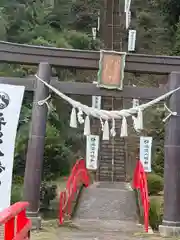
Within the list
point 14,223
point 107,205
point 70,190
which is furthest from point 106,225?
point 14,223

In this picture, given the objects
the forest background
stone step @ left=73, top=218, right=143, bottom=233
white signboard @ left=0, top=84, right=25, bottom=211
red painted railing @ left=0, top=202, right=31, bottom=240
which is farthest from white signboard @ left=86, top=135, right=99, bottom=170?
red painted railing @ left=0, top=202, right=31, bottom=240

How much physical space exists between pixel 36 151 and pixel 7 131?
804 mm

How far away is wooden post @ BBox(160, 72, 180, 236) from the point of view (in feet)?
29.6

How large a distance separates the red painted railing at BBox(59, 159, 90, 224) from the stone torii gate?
4.60 ft

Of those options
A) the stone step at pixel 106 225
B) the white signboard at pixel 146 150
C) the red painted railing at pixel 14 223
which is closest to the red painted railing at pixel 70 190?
the stone step at pixel 106 225

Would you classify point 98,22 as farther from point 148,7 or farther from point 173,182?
point 173,182

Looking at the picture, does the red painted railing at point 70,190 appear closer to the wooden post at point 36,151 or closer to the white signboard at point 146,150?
the wooden post at point 36,151

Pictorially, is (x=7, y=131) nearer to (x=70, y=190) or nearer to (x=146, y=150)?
(x=70, y=190)

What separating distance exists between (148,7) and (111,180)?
1540cm

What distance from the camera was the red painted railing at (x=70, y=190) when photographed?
10.3 meters

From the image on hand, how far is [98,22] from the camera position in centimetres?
2838

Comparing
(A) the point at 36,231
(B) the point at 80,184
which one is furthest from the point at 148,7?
(A) the point at 36,231

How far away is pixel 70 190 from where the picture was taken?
11.7 m

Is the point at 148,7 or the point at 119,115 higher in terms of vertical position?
the point at 148,7
